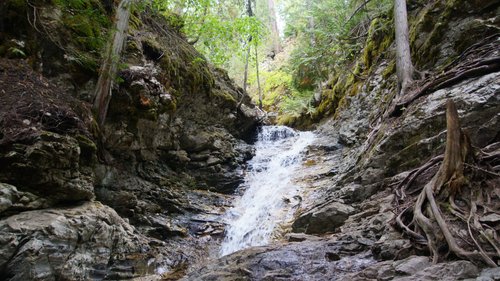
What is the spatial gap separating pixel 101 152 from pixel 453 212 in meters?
7.79

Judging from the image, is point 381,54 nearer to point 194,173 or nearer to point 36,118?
point 194,173

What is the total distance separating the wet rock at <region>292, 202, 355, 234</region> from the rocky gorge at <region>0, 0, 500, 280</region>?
0.03 metres

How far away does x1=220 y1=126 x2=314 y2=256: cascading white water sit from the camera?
8.80 metres

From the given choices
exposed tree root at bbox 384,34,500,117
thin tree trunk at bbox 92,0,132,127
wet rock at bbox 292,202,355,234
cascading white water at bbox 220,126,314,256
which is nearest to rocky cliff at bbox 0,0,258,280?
thin tree trunk at bbox 92,0,132,127

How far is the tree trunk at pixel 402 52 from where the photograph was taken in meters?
8.96

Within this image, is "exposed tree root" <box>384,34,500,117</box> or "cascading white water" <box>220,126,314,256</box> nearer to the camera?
"exposed tree root" <box>384,34,500,117</box>

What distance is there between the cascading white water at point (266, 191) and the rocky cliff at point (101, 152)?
0.64 meters

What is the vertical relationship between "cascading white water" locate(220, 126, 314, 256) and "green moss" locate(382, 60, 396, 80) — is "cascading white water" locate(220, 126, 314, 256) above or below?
below

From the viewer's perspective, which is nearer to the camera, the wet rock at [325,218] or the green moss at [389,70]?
the wet rock at [325,218]

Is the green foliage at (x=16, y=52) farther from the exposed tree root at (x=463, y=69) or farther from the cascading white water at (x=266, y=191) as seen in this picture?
the exposed tree root at (x=463, y=69)

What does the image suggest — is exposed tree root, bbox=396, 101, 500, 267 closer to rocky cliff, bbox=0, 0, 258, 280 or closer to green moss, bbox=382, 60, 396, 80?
rocky cliff, bbox=0, 0, 258, 280

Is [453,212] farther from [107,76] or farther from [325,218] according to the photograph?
[107,76]

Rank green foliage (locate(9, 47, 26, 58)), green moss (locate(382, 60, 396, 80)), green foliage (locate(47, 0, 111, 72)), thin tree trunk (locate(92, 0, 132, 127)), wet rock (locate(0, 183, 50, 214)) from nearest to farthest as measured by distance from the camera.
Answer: wet rock (locate(0, 183, 50, 214)) → green foliage (locate(9, 47, 26, 58)) → green foliage (locate(47, 0, 111, 72)) → thin tree trunk (locate(92, 0, 132, 127)) → green moss (locate(382, 60, 396, 80))

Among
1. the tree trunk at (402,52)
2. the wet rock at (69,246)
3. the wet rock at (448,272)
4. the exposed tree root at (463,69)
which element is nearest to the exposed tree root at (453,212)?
the wet rock at (448,272)
